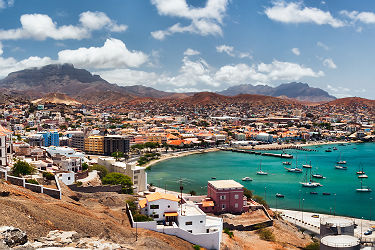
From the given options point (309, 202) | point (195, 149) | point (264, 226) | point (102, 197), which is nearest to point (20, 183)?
point (102, 197)

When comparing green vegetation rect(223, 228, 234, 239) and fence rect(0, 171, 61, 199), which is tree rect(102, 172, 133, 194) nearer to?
green vegetation rect(223, 228, 234, 239)

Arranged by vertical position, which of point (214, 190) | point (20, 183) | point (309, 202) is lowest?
point (309, 202)

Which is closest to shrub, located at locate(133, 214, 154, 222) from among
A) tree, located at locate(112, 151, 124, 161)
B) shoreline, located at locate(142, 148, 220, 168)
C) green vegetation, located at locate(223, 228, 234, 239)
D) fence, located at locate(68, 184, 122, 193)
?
green vegetation, located at locate(223, 228, 234, 239)

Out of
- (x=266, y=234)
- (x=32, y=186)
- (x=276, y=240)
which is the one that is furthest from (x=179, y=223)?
(x=32, y=186)

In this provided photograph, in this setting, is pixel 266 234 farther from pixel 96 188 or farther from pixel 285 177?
pixel 285 177

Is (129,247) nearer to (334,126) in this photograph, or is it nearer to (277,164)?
(277,164)
